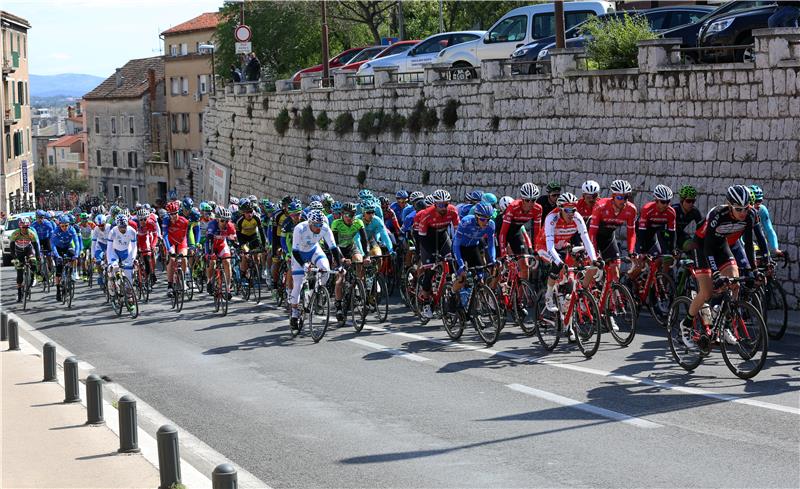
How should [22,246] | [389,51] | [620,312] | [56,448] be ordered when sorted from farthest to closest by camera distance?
Result: [389,51], [22,246], [620,312], [56,448]

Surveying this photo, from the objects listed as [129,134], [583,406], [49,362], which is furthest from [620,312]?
[129,134]

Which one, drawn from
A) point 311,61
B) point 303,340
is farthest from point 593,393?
point 311,61

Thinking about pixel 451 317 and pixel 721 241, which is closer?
pixel 721 241

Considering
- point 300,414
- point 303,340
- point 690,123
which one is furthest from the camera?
point 690,123

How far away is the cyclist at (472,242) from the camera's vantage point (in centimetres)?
1528

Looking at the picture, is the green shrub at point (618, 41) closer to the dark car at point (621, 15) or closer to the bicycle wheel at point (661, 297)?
the dark car at point (621, 15)

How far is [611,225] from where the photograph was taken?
48.1 feet

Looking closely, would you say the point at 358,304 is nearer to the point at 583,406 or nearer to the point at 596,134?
the point at 583,406

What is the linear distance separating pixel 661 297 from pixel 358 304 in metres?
4.44

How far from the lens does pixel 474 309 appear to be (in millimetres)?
14914

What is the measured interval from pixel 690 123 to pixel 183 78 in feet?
222

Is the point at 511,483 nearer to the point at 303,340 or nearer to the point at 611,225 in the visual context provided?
the point at 611,225

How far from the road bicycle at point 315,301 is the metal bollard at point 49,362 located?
4.07 meters

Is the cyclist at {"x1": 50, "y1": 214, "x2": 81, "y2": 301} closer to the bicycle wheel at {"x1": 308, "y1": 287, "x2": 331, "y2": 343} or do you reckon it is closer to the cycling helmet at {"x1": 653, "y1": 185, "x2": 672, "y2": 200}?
the bicycle wheel at {"x1": 308, "y1": 287, "x2": 331, "y2": 343}
